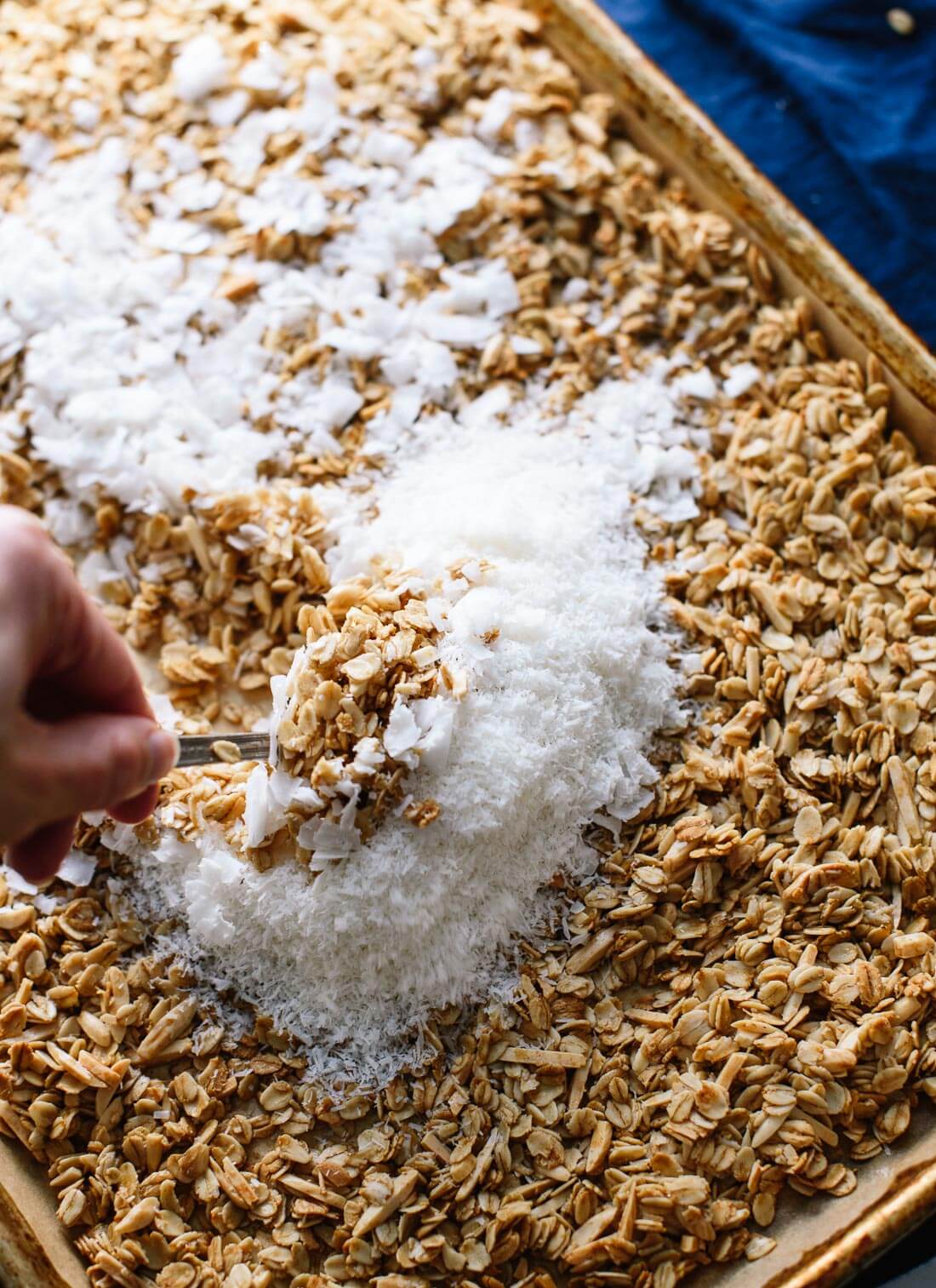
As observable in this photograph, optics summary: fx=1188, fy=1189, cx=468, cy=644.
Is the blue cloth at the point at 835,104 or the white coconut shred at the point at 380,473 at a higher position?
the blue cloth at the point at 835,104

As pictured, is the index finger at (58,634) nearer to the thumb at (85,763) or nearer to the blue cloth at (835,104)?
the thumb at (85,763)

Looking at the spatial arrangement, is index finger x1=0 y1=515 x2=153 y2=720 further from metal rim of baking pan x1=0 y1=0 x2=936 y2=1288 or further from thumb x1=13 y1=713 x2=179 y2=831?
metal rim of baking pan x1=0 y1=0 x2=936 y2=1288

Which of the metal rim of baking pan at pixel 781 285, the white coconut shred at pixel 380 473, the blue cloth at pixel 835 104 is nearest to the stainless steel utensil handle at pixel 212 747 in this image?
the white coconut shred at pixel 380 473

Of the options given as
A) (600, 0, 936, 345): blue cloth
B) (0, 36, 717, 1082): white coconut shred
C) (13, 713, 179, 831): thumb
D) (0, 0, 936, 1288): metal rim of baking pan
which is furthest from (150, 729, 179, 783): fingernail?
(600, 0, 936, 345): blue cloth

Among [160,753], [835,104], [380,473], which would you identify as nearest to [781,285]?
[835,104]

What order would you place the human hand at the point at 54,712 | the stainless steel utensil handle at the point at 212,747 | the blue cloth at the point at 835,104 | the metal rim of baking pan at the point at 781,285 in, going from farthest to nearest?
1. the blue cloth at the point at 835,104
2. the stainless steel utensil handle at the point at 212,747
3. the metal rim of baking pan at the point at 781,285
4. the human hand at the point at 54,712

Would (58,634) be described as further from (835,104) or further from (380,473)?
(835,104)

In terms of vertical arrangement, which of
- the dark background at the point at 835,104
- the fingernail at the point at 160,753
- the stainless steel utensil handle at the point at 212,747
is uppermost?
the dark background at the point at 835,104

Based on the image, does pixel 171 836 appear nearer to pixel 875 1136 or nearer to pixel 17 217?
pixel 875 1136
